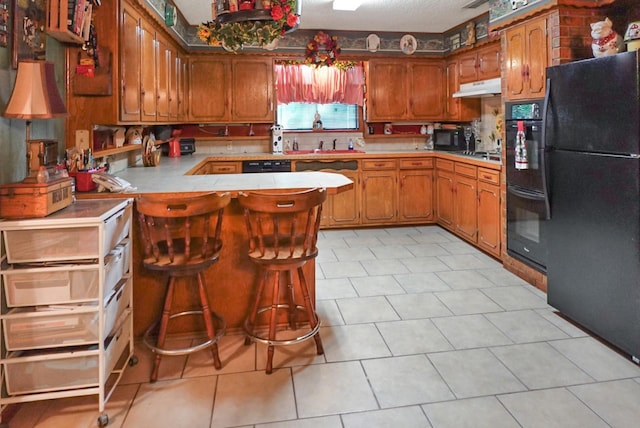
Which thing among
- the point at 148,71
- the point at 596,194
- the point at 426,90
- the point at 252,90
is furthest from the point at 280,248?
the point at 426,90

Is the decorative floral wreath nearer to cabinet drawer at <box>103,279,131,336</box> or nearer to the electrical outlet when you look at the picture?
the electrical outlet

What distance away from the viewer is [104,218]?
195 centimetres

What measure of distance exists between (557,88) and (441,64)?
3.36 meters

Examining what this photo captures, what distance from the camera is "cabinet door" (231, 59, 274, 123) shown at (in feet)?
19.0

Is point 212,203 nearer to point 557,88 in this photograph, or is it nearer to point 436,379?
point 436,379

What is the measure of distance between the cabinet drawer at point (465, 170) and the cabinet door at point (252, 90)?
247cm

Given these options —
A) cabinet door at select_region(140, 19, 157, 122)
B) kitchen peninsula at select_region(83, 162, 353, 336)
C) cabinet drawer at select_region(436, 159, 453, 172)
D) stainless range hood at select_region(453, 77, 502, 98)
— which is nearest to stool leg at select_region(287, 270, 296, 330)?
kitchen peninsula at select_region(83, 162, 353, 336)

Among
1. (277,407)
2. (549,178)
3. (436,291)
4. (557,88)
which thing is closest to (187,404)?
(277,407)

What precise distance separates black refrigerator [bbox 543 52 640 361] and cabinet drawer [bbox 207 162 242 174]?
3.57 metres

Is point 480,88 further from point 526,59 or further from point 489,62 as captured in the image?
point 526,59

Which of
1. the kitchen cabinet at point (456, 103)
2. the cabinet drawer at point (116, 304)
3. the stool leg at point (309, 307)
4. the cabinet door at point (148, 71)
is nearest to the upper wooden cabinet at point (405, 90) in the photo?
the kitchen cabinet at point (456, 103)

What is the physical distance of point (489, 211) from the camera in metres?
4.46

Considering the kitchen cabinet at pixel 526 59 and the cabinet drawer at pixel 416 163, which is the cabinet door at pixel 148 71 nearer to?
the kitchen cabinet at pixel 526 59

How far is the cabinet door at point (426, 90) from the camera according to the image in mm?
6086
